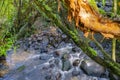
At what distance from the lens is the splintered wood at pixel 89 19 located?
4.58ft

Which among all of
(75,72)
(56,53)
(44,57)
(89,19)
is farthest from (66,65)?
(89,19)

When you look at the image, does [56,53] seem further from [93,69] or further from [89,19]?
[89,19]

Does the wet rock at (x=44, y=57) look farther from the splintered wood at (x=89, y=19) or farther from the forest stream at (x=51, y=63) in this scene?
the splintered wood at (x=89, y=19)

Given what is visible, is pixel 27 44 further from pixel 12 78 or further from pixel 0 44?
pixel 0 44

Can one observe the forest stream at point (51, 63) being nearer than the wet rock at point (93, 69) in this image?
No

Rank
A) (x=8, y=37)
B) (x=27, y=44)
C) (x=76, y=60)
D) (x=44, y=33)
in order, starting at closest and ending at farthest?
(x=8, y=37) → (x=76, y=60) → (x=27, y=44) → (x=44, y=33)

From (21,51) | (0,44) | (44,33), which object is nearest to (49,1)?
(0,44)

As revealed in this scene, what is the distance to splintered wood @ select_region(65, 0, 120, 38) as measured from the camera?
1.40 meters

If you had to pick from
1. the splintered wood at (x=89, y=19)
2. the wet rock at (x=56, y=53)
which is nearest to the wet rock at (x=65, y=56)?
the wet rock at (x=56, y=53)

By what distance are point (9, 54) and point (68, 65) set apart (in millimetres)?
2213

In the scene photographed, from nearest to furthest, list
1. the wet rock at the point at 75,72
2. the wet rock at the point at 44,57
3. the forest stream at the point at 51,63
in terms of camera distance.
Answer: the forest stream at the point at 51,63 < the wet rock at the point at 75,72 < the wet rock at the point at 44,57

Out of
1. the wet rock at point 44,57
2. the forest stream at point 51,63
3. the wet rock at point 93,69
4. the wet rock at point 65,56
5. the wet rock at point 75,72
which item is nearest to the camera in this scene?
the wet rock at point 93,69

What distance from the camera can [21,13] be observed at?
6.87 meters

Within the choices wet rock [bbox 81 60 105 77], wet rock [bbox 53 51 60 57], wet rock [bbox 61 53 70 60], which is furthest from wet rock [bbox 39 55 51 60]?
wet rock [bbox 81 60 105 77]
